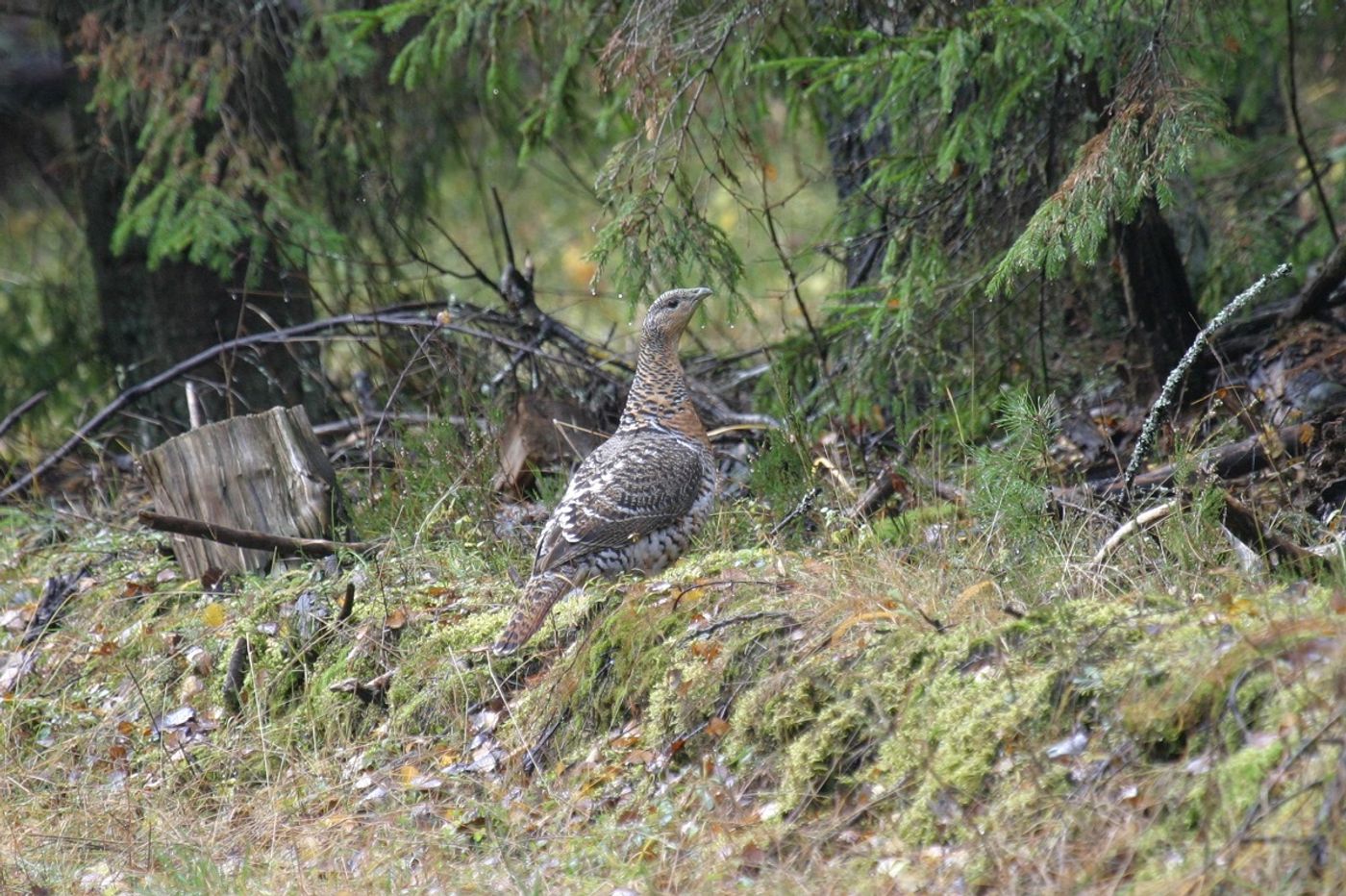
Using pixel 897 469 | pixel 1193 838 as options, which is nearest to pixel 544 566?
pixel 897 469

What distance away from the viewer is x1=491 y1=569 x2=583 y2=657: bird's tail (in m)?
5.87

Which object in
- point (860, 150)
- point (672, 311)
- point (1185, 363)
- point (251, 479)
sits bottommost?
point (1185, 363)

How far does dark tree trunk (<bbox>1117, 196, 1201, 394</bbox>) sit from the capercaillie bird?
87.8 inches

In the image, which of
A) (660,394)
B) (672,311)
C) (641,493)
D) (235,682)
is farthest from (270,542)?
(672,311)

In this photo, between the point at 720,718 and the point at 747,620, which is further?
the point at 747,620

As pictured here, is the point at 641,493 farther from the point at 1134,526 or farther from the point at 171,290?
the point at 171,290

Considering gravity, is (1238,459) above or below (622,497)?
below

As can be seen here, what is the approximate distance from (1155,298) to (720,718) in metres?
3.78

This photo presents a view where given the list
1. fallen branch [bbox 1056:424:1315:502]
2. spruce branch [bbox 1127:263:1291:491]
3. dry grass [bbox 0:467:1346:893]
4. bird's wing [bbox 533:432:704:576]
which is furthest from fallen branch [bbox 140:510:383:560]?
spruce branch [bbox 1127:263:1291:491]

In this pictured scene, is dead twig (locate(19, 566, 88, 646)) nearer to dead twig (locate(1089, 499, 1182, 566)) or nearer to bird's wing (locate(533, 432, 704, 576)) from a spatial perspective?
bird's wing (locate(533, 432, 704, 576))

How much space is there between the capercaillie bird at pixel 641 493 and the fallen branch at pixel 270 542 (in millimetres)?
996

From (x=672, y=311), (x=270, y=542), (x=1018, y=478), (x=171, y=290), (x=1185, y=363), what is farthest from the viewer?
(x=171, y=290)

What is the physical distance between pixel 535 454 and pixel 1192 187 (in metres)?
4.15

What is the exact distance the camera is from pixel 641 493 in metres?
6.62
